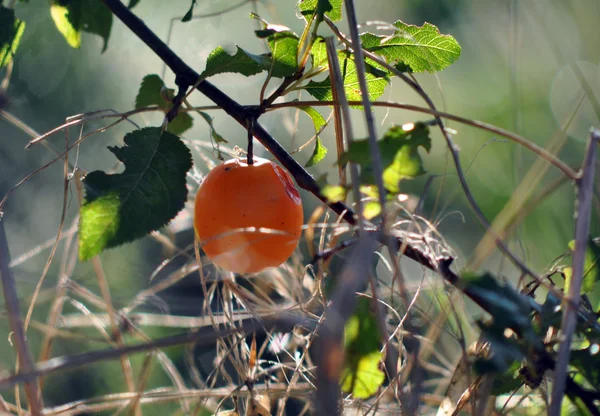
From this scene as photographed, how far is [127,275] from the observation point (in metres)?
1.59

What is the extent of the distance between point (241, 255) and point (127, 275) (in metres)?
1.13

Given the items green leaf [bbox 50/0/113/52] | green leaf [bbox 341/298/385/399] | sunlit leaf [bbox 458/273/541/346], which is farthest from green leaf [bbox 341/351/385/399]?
green leaf [bbox 50/0/113/52]

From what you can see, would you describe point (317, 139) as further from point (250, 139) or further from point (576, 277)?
point (576, 277)

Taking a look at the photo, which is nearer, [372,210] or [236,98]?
[372,210]

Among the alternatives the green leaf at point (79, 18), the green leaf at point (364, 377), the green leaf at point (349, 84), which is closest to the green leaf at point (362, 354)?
the green leaf at point (364, 377)

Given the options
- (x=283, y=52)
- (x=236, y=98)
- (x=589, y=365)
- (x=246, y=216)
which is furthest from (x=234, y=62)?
(x=236, y=98)

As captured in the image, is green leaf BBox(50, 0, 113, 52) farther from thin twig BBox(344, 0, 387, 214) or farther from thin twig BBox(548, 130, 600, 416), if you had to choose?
thin twig BBox(548, 130, 600, 416)

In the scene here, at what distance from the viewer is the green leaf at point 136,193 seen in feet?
1.75

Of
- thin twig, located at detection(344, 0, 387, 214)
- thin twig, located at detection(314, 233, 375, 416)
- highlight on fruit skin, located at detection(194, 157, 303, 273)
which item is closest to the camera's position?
thin twig, located at detection(314, 233, 375, 416)

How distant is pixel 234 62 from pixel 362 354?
32cm

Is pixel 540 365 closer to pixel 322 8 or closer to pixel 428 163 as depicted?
pixel 322 8

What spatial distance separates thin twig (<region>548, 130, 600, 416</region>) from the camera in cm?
42

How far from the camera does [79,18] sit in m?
0.72

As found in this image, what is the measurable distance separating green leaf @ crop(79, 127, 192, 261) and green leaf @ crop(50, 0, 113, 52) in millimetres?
221
